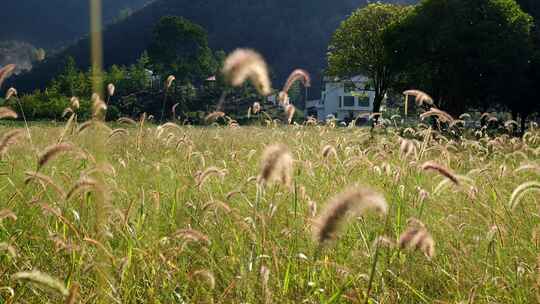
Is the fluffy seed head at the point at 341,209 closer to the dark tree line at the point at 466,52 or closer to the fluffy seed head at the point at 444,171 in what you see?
the fluffy seed head at the point at 444,171

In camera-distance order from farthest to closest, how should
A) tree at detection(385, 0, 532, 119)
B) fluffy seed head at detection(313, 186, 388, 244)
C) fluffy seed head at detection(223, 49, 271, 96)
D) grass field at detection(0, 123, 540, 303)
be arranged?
1. tree at detection(385, 0, 532, 119)
2. grass field at detection(0, 123, 540, 303)
3. fluffy seed head at detection(223, 49, 271, 96)
4. fluffy seed head at detection(313, 186, 388, 244)

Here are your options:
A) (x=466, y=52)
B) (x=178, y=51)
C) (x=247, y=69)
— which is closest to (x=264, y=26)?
(x=178, y=51)

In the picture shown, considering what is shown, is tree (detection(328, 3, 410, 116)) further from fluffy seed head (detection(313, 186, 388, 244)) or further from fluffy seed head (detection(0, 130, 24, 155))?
fluffy seed head (detection(313, 186, 388, 244))

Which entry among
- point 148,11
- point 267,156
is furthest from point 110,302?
point 148,11

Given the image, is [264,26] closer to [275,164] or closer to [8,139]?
[8,139]

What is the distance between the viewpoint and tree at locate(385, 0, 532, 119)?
68.8 feet

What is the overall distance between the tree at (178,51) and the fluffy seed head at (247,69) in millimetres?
63781

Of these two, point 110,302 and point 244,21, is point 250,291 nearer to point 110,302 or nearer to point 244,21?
point 110,302

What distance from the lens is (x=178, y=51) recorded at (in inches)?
2650

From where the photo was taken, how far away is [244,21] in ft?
473

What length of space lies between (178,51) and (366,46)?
137 ft

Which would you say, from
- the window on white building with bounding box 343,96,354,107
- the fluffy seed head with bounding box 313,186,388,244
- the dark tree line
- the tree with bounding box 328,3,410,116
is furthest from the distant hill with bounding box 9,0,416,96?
the fluffy seed head with bounding box 313,186,388,244

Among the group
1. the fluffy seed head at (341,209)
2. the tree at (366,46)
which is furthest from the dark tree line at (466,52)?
the fluffy seed head at (341,209)

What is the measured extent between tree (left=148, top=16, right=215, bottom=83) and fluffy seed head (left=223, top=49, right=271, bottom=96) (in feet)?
209
